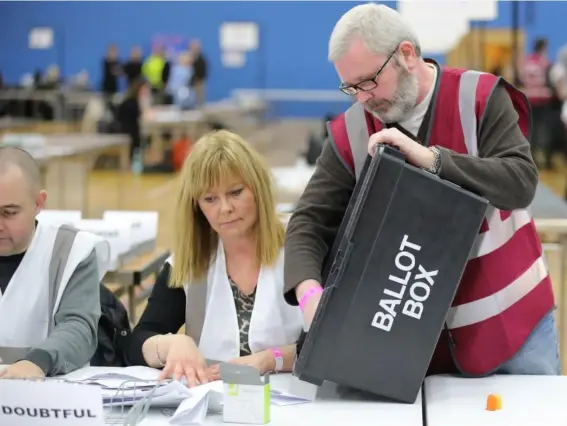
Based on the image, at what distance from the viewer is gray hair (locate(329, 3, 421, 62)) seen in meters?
1.95

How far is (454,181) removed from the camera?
1.88 m

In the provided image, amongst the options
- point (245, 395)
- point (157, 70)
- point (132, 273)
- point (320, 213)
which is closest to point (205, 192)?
point (320, 213)

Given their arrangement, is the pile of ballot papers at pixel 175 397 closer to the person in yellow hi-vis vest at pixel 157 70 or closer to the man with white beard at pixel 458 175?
the man with white beard at pixel 458 175

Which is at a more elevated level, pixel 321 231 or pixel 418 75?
pixel 418 75

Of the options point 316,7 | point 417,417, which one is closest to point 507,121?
point 417,417

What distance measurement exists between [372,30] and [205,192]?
63cm

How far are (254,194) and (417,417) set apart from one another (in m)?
0.74

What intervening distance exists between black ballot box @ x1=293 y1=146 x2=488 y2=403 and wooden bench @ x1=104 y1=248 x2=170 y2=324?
5.06ft

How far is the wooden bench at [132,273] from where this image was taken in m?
3.45

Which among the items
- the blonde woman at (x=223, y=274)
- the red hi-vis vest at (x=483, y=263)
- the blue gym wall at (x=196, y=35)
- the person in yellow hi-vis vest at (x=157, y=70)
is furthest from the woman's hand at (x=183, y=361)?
the blue gym wall at (x=196, y=35)

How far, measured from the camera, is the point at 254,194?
237 centimetres

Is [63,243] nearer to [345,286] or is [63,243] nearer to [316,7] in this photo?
[345,286]

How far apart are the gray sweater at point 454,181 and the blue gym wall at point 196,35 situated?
54.4 feet

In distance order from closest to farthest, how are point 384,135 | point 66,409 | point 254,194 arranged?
point 66,409
point 384,135
point 254,194
